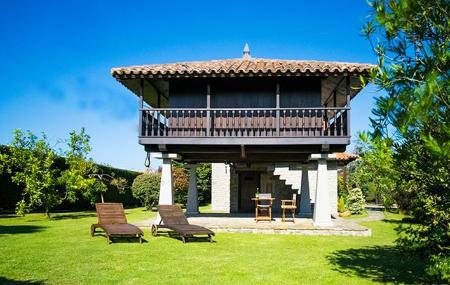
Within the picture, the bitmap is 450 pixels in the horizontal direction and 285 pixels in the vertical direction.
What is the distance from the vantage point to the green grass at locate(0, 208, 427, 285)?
651 centimetres

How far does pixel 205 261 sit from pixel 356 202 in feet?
52.5

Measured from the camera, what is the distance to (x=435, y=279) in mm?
6406

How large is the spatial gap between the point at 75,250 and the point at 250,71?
6744 mm

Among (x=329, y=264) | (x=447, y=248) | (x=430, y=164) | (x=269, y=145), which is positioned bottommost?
(x=329, y=264)

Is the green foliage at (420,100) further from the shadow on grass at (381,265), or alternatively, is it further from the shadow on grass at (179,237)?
the shadow on grass at (179,237)

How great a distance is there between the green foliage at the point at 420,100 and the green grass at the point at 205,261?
36.0 inches

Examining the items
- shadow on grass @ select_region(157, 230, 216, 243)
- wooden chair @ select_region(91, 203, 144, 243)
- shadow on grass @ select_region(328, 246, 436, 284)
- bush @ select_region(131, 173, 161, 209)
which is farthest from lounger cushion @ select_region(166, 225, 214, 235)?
bush @ select_region(131, 173, 161, 209)

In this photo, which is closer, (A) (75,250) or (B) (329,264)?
(B) (329,264)

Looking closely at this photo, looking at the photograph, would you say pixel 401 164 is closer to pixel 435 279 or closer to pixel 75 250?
pixel 435 279

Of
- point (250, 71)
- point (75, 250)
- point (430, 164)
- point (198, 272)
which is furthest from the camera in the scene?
point (250, 71)

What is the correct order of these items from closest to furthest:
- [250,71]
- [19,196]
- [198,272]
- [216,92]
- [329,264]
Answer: [198,272] → [329,264] → [250,71] → [216,92] → [19,196]

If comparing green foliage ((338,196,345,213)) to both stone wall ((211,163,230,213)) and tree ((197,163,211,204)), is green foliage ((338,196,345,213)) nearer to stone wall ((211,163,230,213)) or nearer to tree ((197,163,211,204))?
Result: stone wall ((211,163,230,213))

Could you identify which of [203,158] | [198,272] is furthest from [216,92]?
[198,272]

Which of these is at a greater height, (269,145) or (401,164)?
(269,145)
